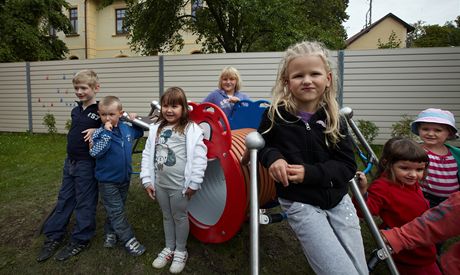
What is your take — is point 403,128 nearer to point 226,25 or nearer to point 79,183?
point 79,183

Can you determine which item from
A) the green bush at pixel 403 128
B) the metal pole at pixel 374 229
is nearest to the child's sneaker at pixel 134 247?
the metal pole at pixel 374 229

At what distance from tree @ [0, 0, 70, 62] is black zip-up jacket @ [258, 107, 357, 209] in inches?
592

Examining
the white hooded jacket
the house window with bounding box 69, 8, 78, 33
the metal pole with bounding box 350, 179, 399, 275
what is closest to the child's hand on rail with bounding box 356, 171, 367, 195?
the metal pole with bounding box 350, 179, 399, 275

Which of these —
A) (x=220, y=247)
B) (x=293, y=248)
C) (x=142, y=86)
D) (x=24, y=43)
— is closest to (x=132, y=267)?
(x=220, y=247)

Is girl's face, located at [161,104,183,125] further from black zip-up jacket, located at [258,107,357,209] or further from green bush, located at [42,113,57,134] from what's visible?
green bush, located at [42,113,57,134]

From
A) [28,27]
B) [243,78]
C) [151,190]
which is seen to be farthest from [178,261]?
[28,27]

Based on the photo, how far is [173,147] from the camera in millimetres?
2674

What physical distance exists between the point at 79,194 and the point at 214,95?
215 cm

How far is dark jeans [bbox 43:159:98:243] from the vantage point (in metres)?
3.04

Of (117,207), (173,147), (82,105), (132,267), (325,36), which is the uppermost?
(325,36)

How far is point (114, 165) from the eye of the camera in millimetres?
2938

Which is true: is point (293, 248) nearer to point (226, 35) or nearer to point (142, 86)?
point (142, 86)

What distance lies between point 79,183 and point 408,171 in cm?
287

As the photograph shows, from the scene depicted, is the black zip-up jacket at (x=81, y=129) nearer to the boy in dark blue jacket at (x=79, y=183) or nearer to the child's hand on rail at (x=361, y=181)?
the boy in dark blue jacket at (x=79, y=183)
